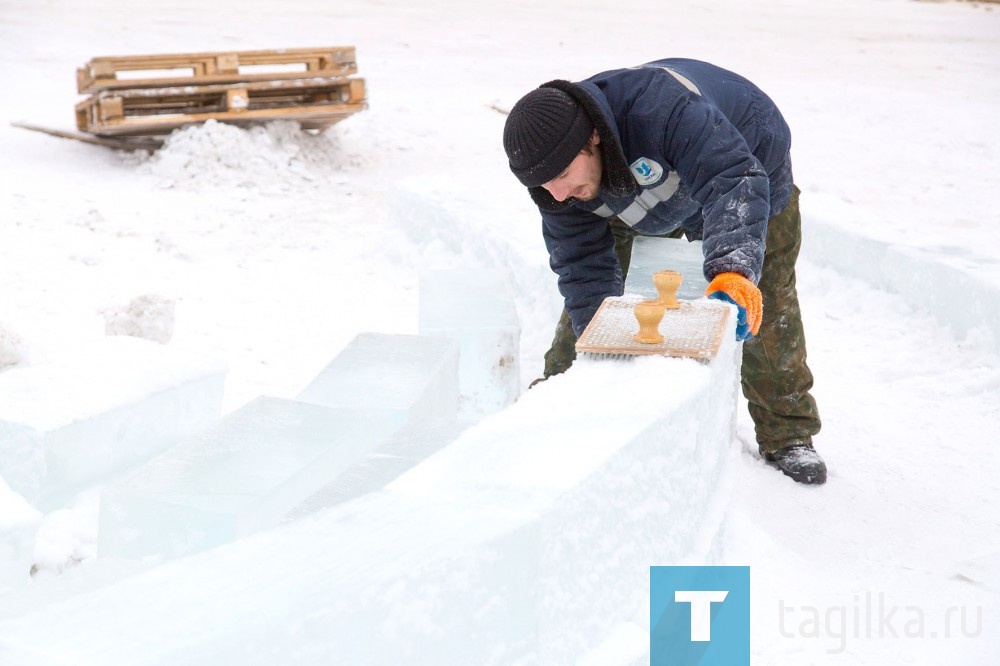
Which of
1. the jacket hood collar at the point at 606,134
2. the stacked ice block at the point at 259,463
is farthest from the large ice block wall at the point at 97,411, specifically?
the jacket hood collar at the point at 606,134

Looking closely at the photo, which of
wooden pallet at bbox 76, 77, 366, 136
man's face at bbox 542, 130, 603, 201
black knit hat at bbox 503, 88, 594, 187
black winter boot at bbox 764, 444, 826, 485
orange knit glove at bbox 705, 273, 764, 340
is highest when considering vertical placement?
black knit hat at bbox 503, 88, 594, 187

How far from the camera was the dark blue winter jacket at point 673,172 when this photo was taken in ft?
8.41

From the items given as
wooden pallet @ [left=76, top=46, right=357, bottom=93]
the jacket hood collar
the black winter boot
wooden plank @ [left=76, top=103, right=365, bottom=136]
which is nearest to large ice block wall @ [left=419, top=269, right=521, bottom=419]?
the black winter boot

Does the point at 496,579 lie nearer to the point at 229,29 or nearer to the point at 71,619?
the point at 71,619

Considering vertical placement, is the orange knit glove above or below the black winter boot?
above

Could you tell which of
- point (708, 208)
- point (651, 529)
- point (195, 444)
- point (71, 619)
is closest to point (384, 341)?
point (195, 444)

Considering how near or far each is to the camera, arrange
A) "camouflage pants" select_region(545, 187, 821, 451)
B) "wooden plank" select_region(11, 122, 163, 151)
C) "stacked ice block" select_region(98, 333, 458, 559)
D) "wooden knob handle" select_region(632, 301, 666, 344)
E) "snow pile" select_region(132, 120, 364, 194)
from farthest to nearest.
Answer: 1. "wooden plank" select_region(11, 122, 163, 151)
2. "snow pile" select_region(132, 120, 364, 194)
3. "camouflage pants" select_region(545, 187, 821, 451)
4. "stacked ice block" select_region(98, 333, 458, 559)
5. "wooden knob handle" select_region(632, 301, 666, 344)

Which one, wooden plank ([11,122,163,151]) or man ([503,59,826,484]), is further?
wooden plank ([11,122,163,151])

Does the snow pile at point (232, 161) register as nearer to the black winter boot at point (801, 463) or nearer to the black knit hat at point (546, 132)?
the black winter boot at point (801, 463)

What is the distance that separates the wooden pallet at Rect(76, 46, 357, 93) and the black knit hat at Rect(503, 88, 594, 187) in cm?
460

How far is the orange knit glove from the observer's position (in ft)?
8.13

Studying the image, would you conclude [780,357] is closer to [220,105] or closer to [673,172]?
[673,172]

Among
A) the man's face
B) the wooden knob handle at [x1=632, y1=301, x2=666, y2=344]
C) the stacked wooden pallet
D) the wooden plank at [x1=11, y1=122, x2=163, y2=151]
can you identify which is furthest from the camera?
the wooden plank at [x1=11, y1=122, x2=163, y2=151]

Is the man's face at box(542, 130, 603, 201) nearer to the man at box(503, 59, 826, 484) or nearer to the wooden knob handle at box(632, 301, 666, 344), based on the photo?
the man at box(503, 59, 826, 484)
